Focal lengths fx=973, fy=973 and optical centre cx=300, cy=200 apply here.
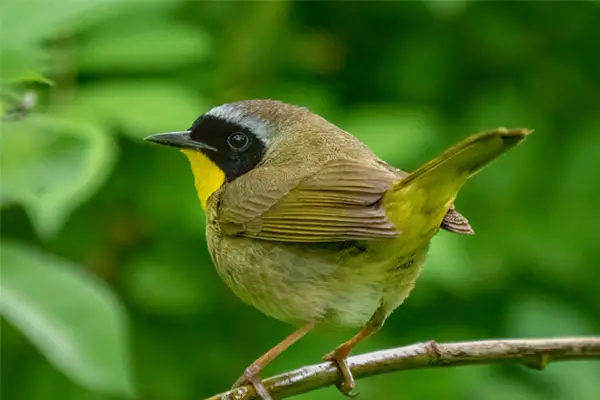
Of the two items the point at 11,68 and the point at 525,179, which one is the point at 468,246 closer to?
the point at 525,179

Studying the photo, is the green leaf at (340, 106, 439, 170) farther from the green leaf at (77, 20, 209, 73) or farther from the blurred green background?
the green leaf at (77, 20, 209, 73)

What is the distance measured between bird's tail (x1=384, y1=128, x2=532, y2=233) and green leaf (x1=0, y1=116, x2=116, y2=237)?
703 millimetres

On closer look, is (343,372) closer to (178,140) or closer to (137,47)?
(178,140)

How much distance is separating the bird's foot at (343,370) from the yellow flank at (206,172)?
60 cm

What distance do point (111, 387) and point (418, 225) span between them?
76cm

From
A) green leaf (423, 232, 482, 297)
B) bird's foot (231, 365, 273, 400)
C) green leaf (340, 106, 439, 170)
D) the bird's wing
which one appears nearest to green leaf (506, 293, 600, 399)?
green leaf (423, 232, 482, 297)

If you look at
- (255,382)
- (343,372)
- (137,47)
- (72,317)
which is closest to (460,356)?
(343,372)

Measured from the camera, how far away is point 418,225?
2.11 metres

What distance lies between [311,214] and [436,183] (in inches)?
14.0

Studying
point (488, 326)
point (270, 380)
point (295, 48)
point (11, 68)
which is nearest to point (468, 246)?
point (488, 326)

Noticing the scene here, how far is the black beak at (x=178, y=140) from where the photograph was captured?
247 cm

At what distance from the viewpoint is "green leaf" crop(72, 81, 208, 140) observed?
268 centimetres

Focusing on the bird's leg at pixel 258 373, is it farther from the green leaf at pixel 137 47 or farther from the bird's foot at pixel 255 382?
the green leaf at pixel 137 47

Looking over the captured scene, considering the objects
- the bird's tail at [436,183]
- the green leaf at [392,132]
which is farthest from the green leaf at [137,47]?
the bird's tail at [436,183]
